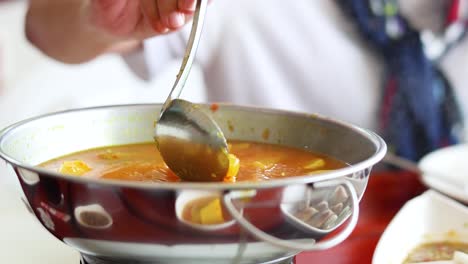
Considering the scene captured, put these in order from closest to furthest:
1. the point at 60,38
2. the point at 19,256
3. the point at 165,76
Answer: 1. the point at 19,256
2. the point at 60,38
3. the point at 165,76

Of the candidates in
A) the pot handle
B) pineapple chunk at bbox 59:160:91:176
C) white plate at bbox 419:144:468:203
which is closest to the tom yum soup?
pineapple chunk at bbox 59:160:91:176

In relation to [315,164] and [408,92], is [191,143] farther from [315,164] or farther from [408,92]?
[408,92]

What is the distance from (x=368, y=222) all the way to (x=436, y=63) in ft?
2.06

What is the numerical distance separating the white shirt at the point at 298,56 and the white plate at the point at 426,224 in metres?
0.57

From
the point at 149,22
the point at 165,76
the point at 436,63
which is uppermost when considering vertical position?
the point at 149,22

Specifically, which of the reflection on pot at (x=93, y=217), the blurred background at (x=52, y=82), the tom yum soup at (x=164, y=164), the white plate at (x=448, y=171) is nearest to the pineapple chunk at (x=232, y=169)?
the tom yum soup at (x=164, y=164)

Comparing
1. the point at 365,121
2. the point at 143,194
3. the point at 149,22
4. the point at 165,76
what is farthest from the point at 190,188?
the point at 165,76

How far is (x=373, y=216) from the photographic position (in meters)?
Result: 0.84

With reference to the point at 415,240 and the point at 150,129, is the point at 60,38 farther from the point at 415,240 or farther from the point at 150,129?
the point at 415,240

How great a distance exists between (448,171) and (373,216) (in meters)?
0.18

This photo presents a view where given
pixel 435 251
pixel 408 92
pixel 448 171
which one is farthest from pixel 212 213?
pixel 408 92

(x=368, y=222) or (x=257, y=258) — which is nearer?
(x=257, y=258)

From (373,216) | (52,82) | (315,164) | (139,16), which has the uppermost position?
(139,16)

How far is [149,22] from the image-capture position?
802 mm
